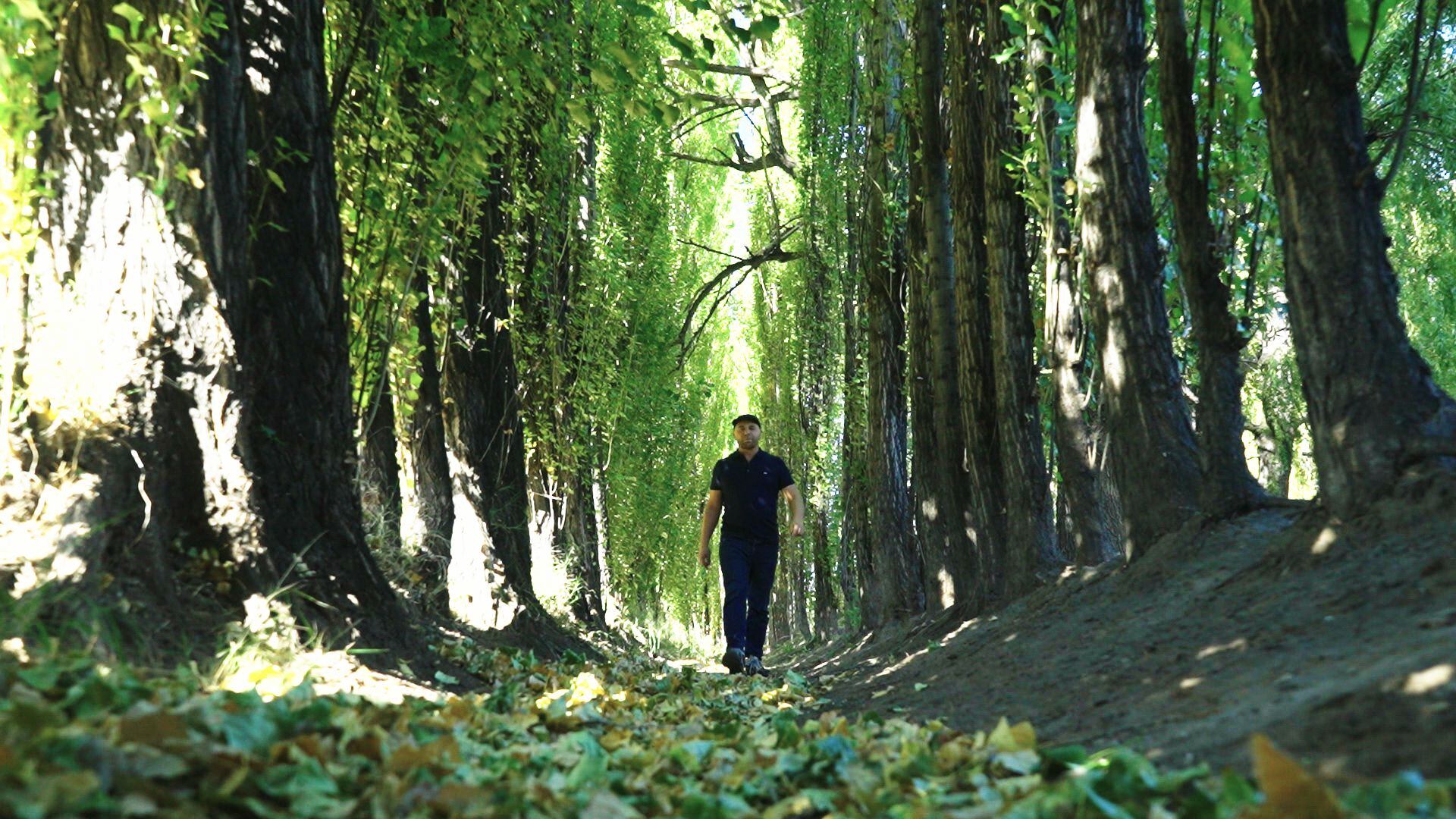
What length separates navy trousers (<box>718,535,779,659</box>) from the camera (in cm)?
911

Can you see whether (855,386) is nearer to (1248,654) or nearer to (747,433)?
(747,433)

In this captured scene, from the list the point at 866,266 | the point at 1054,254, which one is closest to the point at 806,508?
the point at 866,266

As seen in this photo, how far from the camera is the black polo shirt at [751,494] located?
9.27 metres

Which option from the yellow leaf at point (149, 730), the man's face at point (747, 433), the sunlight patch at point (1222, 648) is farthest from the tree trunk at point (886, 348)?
the yellow leaf at point (149, 730)

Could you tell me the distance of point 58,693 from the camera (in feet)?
9.04

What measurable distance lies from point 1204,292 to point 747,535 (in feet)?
14.6

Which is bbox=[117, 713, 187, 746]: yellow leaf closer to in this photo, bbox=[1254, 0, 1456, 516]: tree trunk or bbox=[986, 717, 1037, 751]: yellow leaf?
bbox=[986, 717, 1037, 751]: yellow leaf

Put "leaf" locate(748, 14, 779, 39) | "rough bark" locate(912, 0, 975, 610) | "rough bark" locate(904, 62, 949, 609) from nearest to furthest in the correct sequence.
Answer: "leaf" locate(748, 14, 779, 39), "rough bark" locate(912, 0, 975, 610), "rough bark" locate(904, 62, 949, 609)

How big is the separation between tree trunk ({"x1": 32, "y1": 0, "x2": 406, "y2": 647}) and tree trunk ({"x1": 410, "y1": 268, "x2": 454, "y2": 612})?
283 centimetres

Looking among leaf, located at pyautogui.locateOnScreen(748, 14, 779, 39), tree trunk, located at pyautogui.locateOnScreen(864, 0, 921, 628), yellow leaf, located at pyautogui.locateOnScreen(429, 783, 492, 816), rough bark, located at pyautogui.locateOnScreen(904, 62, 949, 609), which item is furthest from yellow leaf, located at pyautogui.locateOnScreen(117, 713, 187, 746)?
tree trunk, located at pyautogui.locateOnScreen(864, 0, 921, 628)

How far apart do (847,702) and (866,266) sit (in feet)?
22.7

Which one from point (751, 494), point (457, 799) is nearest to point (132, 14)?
point (457, 799)

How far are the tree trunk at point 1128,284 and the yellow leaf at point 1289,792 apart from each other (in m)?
4.16

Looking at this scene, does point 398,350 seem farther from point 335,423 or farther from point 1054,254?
point 1054,254
